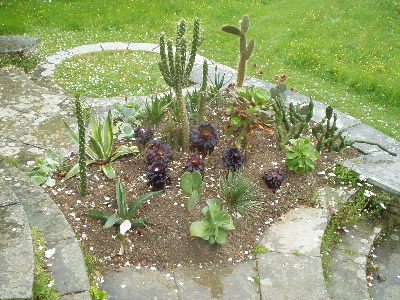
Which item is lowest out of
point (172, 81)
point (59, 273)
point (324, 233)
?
point (324, 233)

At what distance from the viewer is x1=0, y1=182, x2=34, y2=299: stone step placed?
2.35 m

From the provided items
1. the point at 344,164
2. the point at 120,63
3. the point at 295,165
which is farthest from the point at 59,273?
the point at 120,63

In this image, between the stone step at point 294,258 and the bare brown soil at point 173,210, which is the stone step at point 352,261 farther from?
the bare brown soil at point 173,210

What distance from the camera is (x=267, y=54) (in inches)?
271

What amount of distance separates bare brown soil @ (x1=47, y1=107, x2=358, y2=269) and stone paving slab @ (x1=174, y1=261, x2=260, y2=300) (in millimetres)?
80

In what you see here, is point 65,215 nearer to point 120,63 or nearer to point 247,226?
point 247,226

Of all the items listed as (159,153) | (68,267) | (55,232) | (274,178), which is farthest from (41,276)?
(274,178)

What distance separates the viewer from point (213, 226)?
2998mm

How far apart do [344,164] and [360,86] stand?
2124mm

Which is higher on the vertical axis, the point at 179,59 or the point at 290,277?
the point at 179,59

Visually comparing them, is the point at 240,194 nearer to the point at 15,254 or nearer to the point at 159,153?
the point at 159,153

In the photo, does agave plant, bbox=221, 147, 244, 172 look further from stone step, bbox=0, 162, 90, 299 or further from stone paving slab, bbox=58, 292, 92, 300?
stone paving slab, bbox=58, 292, 92, 300

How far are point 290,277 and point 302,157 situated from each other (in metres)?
1.17

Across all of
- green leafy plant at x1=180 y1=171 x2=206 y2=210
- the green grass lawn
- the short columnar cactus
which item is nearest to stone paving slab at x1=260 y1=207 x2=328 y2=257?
green leafy plant at x1=180 y1=171 x2=206 y2=210
